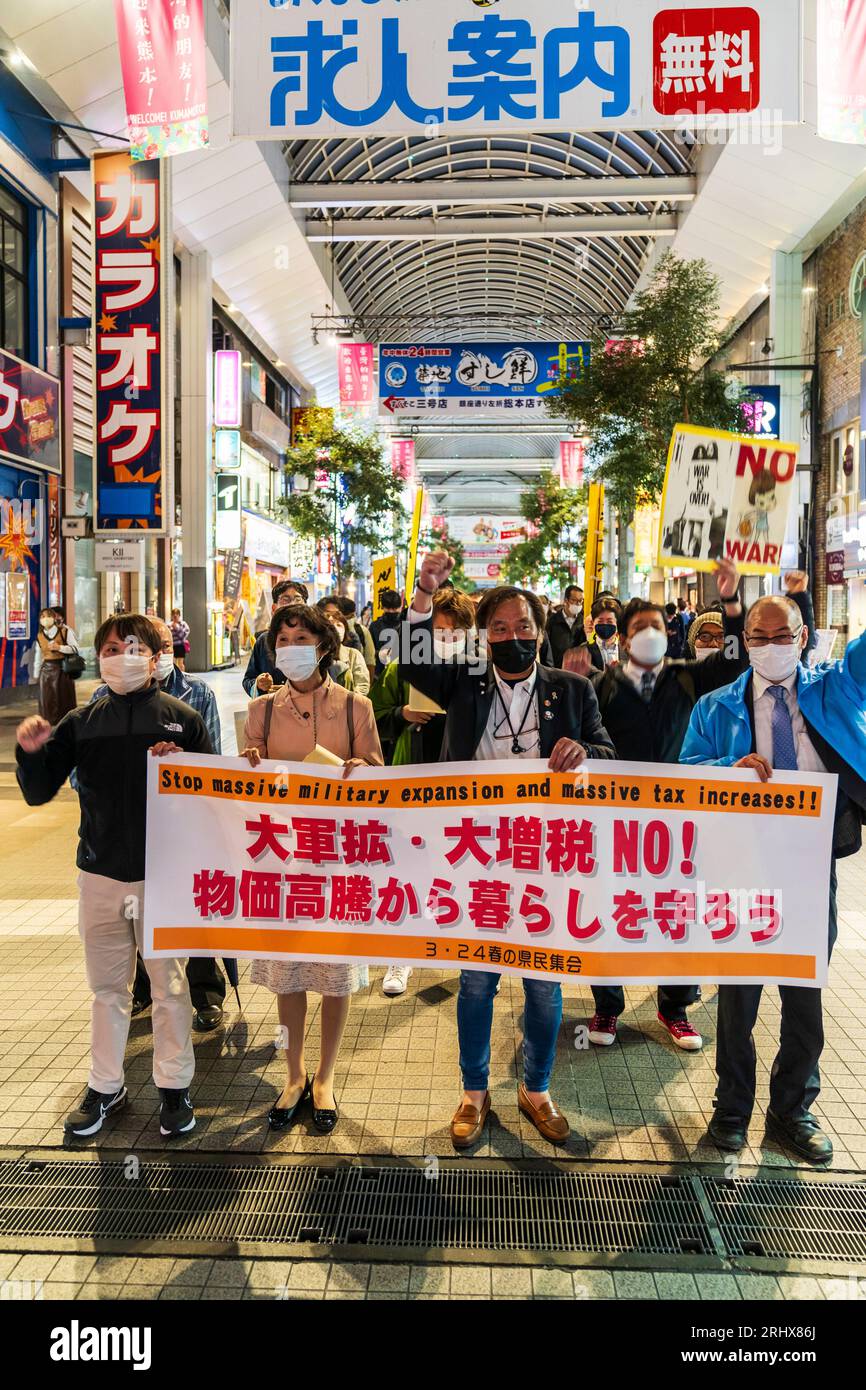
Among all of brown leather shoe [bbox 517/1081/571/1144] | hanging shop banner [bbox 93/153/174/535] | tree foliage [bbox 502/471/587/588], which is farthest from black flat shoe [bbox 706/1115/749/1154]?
tree foliage [bbox 502/471/587/588]

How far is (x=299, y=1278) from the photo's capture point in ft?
8.81

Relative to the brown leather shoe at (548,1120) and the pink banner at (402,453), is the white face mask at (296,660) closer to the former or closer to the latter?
the brown leather shoe at (548,1120)

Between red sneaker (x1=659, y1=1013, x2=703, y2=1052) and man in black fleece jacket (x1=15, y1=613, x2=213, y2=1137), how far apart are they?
1943 millimetres

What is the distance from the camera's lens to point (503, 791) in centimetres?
325

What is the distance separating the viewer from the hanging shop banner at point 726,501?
432cm

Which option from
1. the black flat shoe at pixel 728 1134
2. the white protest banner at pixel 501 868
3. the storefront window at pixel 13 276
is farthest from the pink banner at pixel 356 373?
the black flat shoe at pixel 728 1134

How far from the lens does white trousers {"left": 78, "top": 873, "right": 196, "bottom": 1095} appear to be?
11.1 feet

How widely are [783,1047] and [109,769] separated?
7.97 ft

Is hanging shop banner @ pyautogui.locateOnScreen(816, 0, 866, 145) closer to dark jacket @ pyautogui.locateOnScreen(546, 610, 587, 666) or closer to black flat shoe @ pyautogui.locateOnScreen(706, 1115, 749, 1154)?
dark jacket @ pyautogui.locateOnScreen(546, 610, 587, 666)

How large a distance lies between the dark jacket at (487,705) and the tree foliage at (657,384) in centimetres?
983

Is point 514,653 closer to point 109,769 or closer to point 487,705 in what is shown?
point 487,705

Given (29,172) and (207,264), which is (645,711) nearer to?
(29,172)

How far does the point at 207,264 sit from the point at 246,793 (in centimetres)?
2219
